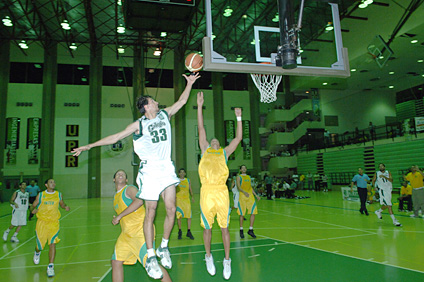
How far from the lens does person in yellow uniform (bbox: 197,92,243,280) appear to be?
4934mm

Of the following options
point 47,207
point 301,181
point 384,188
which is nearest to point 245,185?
point 384,188

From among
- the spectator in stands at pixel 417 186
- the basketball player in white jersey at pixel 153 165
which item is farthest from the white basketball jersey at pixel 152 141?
the spectator in stands at pixel 417 186

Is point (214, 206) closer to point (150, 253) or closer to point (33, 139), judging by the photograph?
point (150, 253)

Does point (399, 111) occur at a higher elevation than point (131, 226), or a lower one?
higher

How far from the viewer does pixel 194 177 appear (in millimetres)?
28203

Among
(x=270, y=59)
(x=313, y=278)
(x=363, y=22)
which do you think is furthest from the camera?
(x=363, y=22)

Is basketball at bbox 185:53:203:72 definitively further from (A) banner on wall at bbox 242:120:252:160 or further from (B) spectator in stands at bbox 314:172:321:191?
(A) banner on wall at bbox 242:120:252:160

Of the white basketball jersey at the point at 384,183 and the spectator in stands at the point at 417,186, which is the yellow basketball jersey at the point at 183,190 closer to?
the white basketball jersey at the point at 384,183

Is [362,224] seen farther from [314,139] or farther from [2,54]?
[2,54]

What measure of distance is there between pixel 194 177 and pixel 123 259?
24423 millimetres

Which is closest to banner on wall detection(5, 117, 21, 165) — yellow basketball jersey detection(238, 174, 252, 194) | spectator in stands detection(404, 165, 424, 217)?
yellow basketball jersey detection(238, 174, 252, 194)

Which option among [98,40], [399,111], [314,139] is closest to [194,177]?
[314,139]

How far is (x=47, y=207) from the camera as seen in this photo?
6.19 metres

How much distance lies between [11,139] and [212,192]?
→ 25.6m
